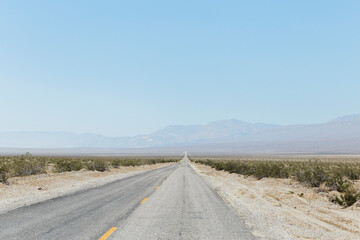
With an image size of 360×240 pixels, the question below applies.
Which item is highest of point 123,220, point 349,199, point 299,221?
point 123,220

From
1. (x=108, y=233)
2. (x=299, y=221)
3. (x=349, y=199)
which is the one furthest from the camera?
(x=349, y=199)

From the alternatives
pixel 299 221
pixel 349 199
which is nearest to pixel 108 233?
pixel 299 221

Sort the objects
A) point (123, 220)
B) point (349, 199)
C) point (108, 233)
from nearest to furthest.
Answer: point (108, 233), point (123, 220), point (349, 199)

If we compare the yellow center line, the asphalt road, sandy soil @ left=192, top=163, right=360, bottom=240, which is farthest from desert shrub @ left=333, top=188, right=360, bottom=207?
the yellow center line

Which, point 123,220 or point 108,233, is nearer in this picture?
point 108,233

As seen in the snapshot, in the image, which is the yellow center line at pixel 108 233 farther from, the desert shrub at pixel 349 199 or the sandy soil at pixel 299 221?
the desert shrub at pixel 349 199

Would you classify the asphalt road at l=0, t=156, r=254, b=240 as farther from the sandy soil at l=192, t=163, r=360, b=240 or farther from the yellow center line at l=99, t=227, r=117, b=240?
the sandy soil at l=192, t=163, r=360, b=240

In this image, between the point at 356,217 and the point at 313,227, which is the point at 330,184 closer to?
the point at 356,217

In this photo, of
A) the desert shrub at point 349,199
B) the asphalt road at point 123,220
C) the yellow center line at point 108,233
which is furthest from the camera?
the desert shrub at point 349,199

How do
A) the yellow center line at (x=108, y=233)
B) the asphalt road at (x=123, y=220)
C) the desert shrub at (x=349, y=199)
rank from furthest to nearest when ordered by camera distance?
the desert shrub at (x=349, y=199) → the asphalt road at (x=123, y=220) → the yellow center line at (x=108, y=233)

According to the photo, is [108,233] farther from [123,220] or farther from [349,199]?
[349,199]

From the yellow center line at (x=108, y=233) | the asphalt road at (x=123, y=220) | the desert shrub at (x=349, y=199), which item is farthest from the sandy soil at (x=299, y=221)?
the yellow center line at (x=108, y=233)

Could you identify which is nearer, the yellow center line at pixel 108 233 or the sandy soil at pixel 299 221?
the yellow center line at pixel 108 233

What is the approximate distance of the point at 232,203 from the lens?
13094 mm
